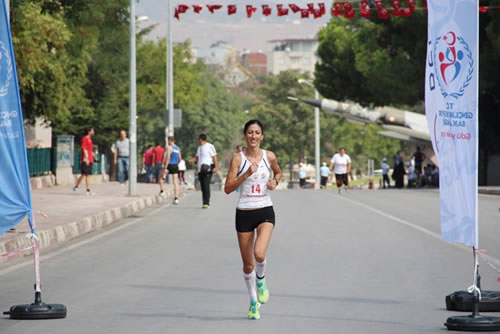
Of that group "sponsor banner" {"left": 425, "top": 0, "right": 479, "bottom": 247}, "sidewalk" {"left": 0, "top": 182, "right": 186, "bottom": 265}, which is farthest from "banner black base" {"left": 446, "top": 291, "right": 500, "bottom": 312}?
"sidewalk" {"left": 0, "top": 182, "right": 186, "bottom": 265}

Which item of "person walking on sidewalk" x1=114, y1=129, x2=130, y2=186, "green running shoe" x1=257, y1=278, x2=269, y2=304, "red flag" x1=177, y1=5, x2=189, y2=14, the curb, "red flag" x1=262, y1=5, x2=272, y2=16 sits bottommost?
"green running shoe" x1=257, y1=278, x2=269, y2=304

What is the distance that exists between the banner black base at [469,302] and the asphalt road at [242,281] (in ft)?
0.56

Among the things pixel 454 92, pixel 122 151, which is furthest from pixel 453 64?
pixel 122 151

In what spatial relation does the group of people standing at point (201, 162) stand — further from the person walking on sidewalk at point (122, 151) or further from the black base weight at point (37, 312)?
the black base weight at point (37, 312)

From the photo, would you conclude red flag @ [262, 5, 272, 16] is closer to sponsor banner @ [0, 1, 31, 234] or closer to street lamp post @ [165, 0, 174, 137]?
street lamp post @ [165, 0, 174, 137]

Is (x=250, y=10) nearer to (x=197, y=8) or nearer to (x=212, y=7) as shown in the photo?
(x=212, y=7)

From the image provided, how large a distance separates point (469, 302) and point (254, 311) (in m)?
1.90

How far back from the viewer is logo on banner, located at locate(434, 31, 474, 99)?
343 inches

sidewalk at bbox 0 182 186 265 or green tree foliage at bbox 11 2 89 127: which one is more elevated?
green tree foliage at bbox 11 2 89 127

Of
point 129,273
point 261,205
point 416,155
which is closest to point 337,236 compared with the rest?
point 129,273

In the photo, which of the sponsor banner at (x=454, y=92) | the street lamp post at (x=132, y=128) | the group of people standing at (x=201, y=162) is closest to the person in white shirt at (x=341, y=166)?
the group of people standing at (x=201, y=162)

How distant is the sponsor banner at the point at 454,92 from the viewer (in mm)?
8680

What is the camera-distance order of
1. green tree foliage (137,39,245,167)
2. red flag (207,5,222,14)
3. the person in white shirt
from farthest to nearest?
green tree foliage (137,39,245,167), the person in white shirt, red flag (207,5,222,14)

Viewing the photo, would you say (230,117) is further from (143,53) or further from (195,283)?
(195,283)
